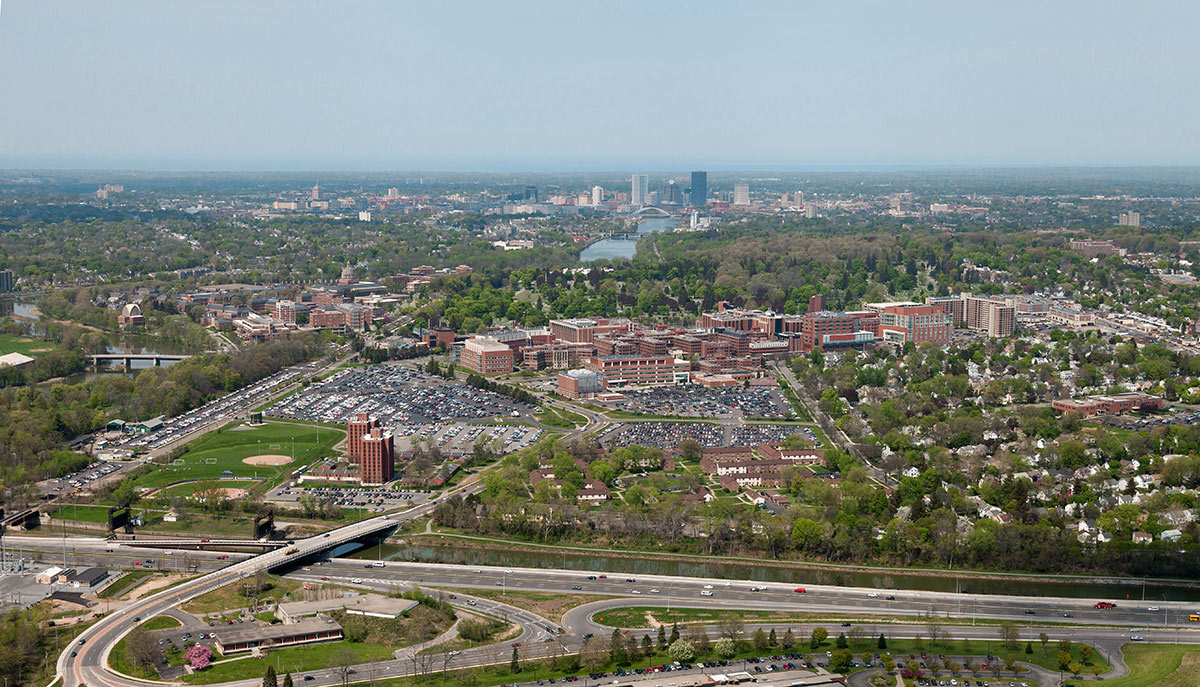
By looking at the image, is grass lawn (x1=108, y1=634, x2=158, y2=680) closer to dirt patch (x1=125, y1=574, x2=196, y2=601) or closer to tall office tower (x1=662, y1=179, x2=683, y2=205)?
dirt patch (x1=125, y1=574, x2=196, y2=601)

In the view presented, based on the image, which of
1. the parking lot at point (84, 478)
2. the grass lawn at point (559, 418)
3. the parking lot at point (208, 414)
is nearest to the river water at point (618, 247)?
the parking lot at point (208, 414)

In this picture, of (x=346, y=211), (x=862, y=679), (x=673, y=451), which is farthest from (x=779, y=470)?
(x=346, y=211)

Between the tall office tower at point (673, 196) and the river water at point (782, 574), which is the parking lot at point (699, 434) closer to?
the river water at point (782, 574)

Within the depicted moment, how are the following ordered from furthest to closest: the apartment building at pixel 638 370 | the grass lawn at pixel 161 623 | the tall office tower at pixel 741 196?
the tall office tower at pixel 741 196, the apartment building at pixel 638 370, the grass lawn at pixel 161 623

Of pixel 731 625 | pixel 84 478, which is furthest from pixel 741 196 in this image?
pixel 731 625

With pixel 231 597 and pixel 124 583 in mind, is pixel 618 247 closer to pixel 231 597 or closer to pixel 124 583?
pixel 124 583

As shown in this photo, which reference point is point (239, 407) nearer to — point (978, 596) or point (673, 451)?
point (673, 451)
